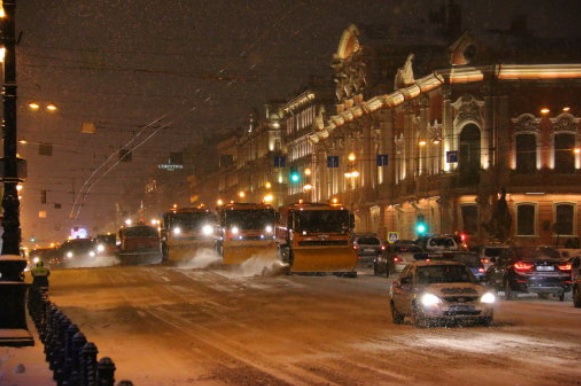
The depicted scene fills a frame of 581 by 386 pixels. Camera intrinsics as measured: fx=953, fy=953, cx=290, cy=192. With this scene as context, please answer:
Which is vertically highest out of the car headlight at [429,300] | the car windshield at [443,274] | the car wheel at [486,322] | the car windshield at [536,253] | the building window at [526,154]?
the building window at [526,154]

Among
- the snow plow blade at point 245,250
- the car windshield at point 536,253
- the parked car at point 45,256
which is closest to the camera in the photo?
the car windshield at point 536,253

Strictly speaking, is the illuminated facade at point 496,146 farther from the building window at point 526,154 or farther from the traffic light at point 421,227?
the traffic light at point 421,227

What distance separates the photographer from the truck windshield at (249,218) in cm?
4741

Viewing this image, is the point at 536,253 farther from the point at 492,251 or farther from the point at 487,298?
the point at 487,298

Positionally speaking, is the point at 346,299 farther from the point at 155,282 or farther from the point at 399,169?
the point at 399,169

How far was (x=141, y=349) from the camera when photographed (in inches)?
702

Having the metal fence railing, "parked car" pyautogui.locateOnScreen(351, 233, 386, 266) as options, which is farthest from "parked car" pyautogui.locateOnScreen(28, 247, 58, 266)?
the metal fence railing

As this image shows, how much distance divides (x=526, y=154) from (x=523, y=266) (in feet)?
114

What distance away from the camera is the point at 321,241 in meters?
41.8

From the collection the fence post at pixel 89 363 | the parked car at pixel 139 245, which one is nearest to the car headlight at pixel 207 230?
the parked car at pixel 139 245

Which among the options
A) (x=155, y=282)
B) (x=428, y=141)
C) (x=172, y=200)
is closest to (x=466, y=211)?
(x=428, y=141)

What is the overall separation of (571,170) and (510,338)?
47253mm

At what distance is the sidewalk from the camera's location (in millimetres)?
13617

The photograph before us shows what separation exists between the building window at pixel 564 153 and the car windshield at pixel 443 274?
43.9m
